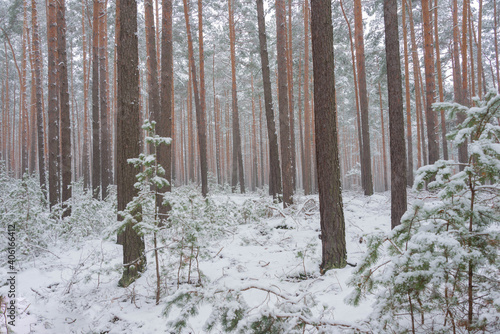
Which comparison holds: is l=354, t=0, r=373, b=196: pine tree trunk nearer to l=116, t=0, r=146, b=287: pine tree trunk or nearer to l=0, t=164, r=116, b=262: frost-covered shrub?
l=0, t=164, r=116, b=262: frost-covered shrub

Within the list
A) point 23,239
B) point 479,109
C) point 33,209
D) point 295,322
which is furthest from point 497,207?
point 33,209

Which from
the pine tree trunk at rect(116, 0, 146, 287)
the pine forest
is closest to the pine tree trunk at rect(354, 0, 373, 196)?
the pine forest

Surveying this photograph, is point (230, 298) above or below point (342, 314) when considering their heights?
above

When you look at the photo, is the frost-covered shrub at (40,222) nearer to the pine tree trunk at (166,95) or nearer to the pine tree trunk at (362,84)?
the pine tree trunk at (166,95)

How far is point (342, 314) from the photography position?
2.80 metres

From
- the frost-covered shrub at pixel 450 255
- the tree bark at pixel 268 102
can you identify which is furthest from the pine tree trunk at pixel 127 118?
→ the tree bark at pixel 268 102

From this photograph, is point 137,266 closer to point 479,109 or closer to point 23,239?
point 23,239

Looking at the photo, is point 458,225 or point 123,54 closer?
point 458,225

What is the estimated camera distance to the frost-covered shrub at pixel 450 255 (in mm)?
1657

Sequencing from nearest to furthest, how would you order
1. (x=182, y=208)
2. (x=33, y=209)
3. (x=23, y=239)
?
(x=182, y=208) → (x=23, y=239) → (x=33, y=209)

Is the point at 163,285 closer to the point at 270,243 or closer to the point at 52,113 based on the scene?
the point at 270,243

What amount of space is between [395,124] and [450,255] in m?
4.29

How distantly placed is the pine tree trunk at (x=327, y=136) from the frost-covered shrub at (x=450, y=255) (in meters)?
2.12

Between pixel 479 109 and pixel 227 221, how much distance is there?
6325mm
